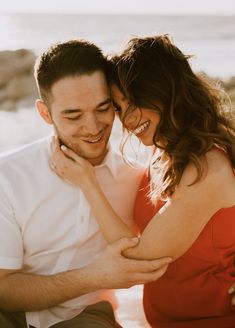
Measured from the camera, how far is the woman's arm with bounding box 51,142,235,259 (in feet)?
8.12

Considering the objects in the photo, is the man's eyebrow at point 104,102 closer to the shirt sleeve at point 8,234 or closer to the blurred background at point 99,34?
the blurred background at point 99,34

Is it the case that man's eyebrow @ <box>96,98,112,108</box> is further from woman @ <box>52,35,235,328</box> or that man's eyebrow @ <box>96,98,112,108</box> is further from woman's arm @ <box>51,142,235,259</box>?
woman's arm @ <box>51,142,235,259</box>

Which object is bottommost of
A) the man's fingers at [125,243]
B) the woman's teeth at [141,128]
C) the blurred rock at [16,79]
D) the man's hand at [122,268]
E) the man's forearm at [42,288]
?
the blurred rock at [16,79]

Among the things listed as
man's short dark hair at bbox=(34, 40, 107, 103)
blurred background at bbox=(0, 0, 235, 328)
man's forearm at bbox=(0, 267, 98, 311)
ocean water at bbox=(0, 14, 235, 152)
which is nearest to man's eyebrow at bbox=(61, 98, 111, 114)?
man's short dark hair at bbox=(34, 40, 107, 103)

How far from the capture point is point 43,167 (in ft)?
9.32

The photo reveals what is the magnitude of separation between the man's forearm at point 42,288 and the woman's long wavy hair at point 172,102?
0.53m

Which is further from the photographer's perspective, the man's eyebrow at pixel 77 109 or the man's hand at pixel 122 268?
the man's eyebrow at pixel 77 109

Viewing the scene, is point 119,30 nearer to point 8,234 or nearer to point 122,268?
point 8,234

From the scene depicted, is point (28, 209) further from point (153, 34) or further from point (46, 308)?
point (153, 34)

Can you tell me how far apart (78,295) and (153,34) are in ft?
4.13

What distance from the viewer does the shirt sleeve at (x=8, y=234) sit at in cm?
267

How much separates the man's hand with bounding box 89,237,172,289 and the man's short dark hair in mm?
826

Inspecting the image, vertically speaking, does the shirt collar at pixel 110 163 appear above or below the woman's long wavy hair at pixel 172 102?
below

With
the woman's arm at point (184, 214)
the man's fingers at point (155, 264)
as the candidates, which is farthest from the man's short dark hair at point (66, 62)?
the man's fingers at point (155, 264)
